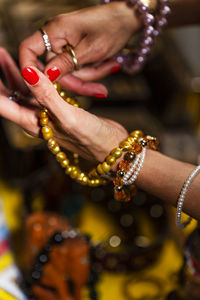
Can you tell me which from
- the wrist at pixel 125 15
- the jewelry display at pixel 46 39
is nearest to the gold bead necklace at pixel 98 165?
the jewelry display at pixel 46 39

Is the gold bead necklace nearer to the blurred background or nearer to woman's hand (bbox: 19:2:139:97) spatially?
woman's hand (bbox: 19:2:139:97)

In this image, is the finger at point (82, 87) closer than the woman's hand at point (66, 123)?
No

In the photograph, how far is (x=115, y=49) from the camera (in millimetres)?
718

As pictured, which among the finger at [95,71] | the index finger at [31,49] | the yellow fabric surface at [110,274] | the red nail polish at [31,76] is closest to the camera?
the red nail polish at [31,76]

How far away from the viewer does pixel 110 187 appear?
0.85 metres

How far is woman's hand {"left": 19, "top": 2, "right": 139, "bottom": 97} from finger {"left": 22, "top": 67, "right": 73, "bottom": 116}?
10cm

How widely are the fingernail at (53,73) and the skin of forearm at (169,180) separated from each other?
0.20m

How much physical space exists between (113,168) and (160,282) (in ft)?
1.29

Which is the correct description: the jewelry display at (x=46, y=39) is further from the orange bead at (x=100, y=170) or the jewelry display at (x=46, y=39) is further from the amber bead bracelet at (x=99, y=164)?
the orange bead at (x=100, y=170)

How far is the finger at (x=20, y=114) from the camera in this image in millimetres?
546

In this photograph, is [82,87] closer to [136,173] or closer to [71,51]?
[71,51]

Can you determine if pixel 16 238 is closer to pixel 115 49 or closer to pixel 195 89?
pixel 115 49

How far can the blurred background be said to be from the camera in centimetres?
83

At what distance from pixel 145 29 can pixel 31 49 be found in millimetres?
238
